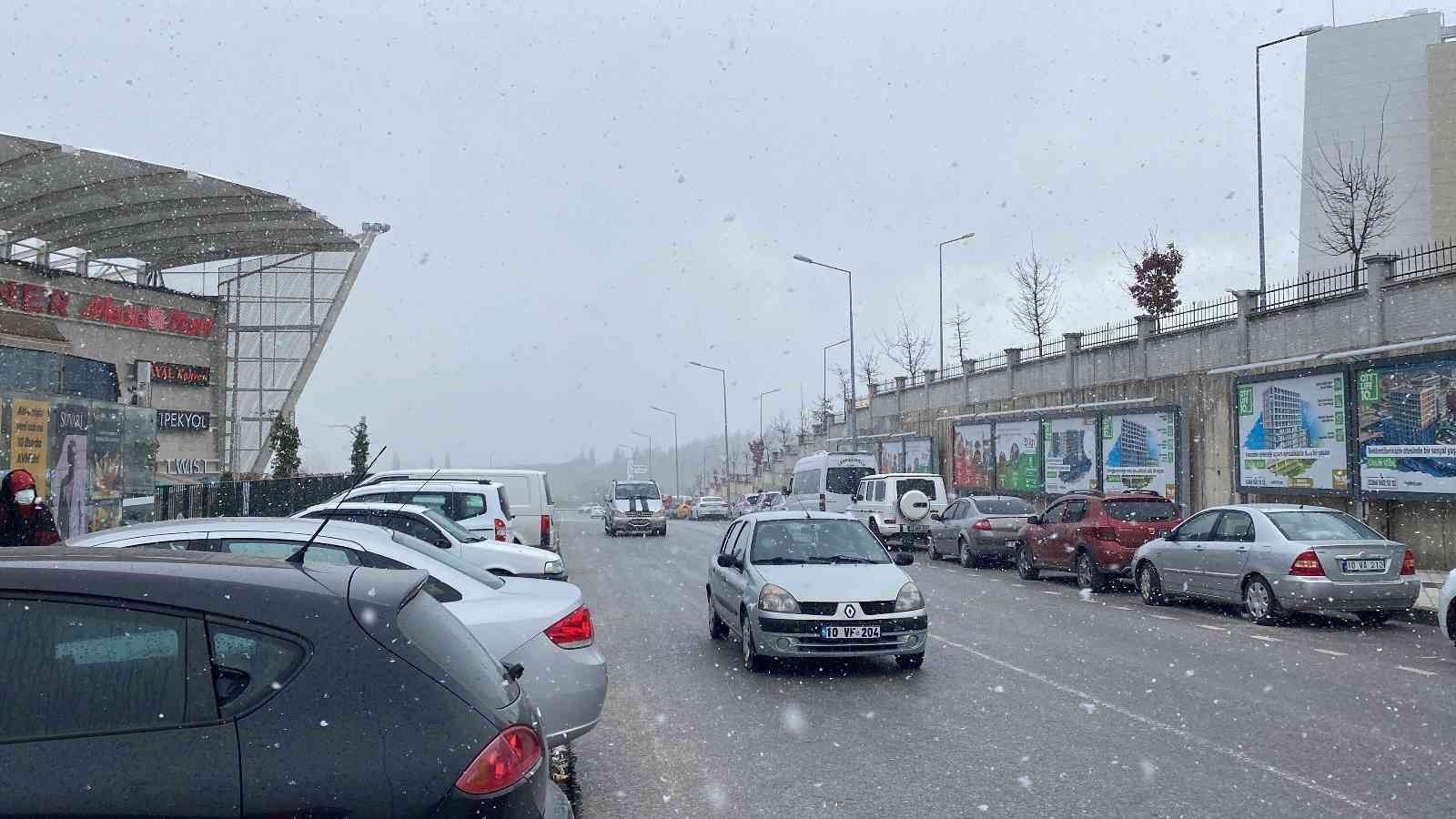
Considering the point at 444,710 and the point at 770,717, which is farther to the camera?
the point at 770,717

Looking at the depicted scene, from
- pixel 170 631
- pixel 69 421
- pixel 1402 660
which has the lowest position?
pixel 1402 660

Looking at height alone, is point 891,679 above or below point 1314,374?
below

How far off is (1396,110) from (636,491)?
162 feet

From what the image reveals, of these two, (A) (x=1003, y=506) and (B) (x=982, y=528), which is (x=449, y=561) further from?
(A) (x=1003, y=506)

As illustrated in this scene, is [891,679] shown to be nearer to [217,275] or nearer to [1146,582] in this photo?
[1146,582]

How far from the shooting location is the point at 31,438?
12.9m

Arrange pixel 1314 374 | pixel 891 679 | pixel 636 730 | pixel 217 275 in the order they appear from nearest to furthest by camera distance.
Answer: pixel 636 730, pixel 891 679, pixel 1314 374, pixel 217 275

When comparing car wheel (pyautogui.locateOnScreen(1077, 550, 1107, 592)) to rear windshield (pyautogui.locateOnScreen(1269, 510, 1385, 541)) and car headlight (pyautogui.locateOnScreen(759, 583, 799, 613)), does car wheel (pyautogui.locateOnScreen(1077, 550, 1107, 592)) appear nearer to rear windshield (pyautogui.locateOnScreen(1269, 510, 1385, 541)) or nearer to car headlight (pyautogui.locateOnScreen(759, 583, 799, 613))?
rear windshield (pyautogui.locateOnScreen(1269, 510, 1385, 541))

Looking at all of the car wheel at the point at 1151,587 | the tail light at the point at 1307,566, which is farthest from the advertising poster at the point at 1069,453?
the tail light at the point at 1307,566

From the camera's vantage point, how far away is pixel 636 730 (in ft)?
25.5

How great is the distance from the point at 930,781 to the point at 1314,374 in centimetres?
1666

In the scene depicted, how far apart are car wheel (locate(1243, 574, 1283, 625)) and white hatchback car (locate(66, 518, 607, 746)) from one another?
9.74m

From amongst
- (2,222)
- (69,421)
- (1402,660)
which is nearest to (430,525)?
(69,421)

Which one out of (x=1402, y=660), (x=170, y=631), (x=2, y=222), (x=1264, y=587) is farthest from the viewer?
(x=2, y=222)
